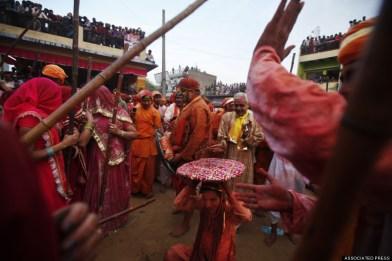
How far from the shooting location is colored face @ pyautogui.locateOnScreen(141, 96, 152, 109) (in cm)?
565

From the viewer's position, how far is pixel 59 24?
A: 14258mm

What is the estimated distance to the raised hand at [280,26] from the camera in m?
0.89

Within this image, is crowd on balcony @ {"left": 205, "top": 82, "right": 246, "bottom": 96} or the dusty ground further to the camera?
crowd on balcony @ {"left": 205, "top": 82, "right": 246, "bottom": 96}

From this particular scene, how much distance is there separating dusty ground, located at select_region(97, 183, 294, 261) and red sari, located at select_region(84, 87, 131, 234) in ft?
1.23

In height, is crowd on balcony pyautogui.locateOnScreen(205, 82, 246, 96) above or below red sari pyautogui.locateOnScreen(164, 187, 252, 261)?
above

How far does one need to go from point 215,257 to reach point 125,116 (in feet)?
7.71

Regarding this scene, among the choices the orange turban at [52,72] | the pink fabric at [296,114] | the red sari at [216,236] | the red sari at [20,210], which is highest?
the orange turban at [52,72]

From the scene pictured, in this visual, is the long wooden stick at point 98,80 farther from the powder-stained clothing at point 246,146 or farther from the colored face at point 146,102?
the colored face at point 146,102

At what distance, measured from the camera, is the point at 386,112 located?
362 millimetres

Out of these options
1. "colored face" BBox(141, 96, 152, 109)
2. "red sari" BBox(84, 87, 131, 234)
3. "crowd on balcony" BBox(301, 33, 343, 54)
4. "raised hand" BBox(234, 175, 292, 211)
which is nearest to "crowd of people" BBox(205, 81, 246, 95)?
"crowd on balcony" BBox(301, 33, 343, 54)

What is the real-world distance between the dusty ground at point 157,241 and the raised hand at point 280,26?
3.37 m

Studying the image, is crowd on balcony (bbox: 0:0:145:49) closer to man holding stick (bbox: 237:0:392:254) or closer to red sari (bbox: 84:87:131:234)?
red sari (bbox: 84:87:131:234)

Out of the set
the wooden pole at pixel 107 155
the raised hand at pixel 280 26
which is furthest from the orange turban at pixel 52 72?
the raised hand at pixel 280 26

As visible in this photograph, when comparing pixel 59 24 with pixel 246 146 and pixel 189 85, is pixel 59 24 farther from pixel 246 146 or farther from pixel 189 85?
pixel 246 146
